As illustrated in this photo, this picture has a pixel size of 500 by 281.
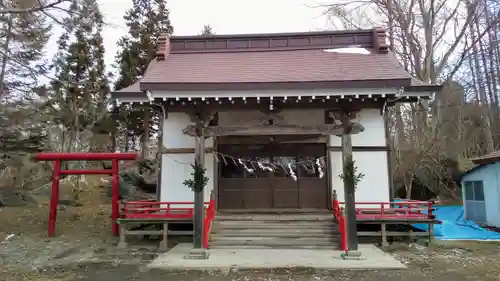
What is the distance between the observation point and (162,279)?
686 centimetres

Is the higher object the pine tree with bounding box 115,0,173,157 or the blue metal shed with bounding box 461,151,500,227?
the pine tree with bounding box 115,0,173,157

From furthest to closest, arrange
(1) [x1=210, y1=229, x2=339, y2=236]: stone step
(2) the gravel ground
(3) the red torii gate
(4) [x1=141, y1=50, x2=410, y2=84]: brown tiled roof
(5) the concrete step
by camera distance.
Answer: (3) the red torii gate
(4) [x1=141, y1=50, x2=410, y2=84]: brown tiled roof
(1) [x1=210, y1=229, x2=339, y2=236]: stone step
(5) the concrete step
(2) the gravel ground

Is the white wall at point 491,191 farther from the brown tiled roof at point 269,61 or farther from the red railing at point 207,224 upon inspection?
the red railing at point 207,224

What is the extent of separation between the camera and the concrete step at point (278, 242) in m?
9.16

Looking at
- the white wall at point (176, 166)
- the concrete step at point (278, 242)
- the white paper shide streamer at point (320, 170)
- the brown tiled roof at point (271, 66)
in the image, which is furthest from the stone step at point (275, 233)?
the brown tiled roof at point (271, 66)

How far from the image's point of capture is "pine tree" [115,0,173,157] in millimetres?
24750

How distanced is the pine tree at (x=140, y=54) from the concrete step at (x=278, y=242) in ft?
52.4

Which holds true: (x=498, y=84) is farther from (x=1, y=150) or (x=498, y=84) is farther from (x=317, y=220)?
(x=1, y=150)

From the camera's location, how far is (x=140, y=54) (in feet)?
84.3

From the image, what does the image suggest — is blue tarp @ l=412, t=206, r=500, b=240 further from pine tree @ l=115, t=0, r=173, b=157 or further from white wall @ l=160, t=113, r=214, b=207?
pine tree @ l=115, t=0, r=173, b=157

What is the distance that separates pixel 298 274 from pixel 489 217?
904 centimetres

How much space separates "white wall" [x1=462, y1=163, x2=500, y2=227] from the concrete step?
6.63 metres

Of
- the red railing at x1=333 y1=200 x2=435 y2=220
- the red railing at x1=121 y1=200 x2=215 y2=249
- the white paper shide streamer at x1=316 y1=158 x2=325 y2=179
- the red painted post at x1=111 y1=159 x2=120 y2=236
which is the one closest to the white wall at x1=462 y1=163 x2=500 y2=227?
the red railing at x1=333 y1=200 x2=435 y2=220

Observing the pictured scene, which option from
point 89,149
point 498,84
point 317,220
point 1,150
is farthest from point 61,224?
point 498,84
